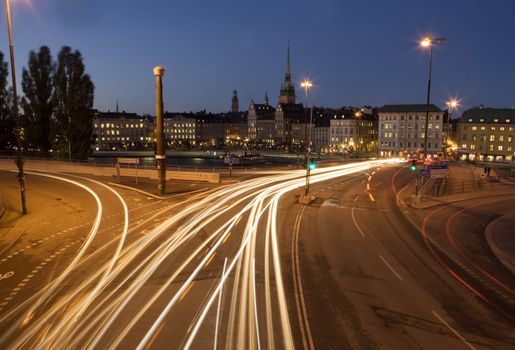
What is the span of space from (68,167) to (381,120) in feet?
340

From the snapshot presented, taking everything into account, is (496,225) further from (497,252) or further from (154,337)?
(154,337)

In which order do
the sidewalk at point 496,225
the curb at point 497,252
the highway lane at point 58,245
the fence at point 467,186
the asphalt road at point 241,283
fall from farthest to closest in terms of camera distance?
the fence at point 467,186 → the sidewalk at point 496,225 → the curb at point 497,252 → the highway lane at point 58,245 → the asphalt road at point 241,283

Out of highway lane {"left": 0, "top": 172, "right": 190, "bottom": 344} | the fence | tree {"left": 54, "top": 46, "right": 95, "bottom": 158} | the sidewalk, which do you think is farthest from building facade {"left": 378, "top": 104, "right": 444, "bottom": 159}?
highway lane {"left": 0, "top": 172, "right": 190, "bottom": 344}

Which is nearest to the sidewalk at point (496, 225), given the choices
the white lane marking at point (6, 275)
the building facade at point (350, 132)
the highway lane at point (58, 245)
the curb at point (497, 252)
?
the curb at point (497, 252)

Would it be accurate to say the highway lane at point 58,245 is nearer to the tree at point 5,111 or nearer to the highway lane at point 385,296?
the highway lane at point 385,296

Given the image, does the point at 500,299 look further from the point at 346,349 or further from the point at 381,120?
the point at 381,120

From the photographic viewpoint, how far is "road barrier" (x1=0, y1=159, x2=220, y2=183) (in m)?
48.2

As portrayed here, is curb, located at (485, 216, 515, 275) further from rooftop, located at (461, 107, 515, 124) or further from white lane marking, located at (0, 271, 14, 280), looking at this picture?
rooftop, located at (461, 107, 515, 124)

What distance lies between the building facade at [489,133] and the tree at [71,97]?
98.2 metres

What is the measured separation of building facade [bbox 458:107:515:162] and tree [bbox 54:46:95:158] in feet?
322

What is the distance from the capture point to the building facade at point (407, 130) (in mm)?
125631

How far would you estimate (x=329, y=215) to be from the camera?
28.2 m

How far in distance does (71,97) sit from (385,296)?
57843 mm

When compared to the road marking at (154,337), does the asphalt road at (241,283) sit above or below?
below
